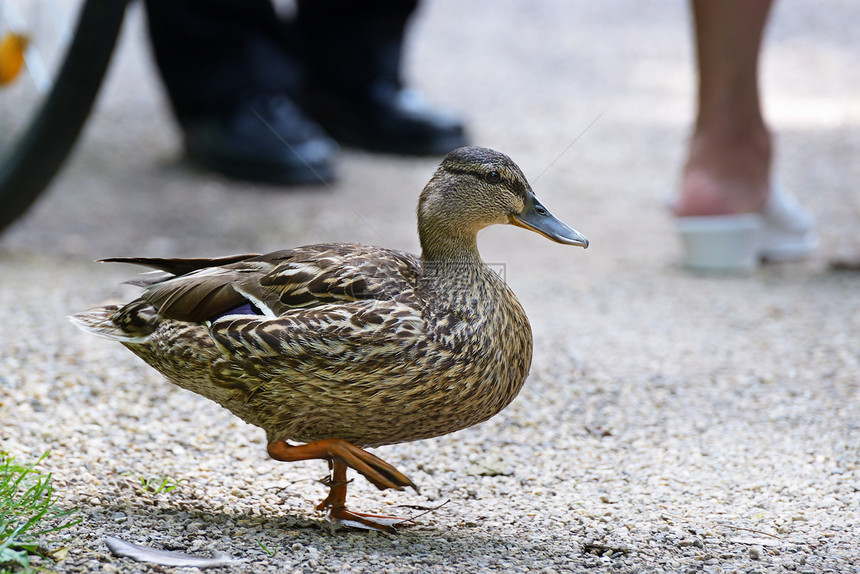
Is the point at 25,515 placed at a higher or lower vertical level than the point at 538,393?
lower

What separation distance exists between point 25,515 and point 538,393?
5.07 feet

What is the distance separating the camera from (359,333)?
7.03 feet

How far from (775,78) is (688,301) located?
15.1 ft

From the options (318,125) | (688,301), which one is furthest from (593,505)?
(318,125)

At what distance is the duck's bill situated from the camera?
2391 mm

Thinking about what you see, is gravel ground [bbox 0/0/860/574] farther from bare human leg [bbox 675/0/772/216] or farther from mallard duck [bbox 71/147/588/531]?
bare human leg [bbox 675/0/772/216]

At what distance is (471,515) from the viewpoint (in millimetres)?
2422

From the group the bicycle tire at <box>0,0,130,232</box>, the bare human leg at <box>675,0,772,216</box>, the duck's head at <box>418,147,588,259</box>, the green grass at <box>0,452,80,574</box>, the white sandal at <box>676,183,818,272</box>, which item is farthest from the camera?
the white sandal at <box>676,183,818,272</box>

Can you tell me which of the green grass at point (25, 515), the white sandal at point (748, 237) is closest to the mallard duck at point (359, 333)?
the green grass at point (25, 515)

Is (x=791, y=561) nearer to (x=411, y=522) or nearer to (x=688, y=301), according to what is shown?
(x=411, y=522)

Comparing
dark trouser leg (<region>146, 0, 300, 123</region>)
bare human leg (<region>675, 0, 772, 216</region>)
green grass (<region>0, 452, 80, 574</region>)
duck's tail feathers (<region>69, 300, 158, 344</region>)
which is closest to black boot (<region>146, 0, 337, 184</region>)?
dark trouser leg (<region>146, 0, 300, 123</region>)

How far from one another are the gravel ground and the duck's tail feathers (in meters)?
0.32

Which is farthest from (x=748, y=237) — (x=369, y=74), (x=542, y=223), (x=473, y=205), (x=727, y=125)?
(x=369, y=74)

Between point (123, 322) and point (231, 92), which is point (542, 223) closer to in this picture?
point (123, 322)
